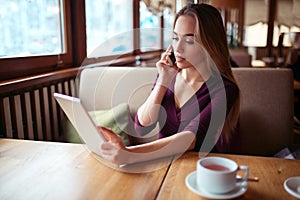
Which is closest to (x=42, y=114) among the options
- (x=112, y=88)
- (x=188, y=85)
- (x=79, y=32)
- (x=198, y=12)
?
(x=112, y=88)

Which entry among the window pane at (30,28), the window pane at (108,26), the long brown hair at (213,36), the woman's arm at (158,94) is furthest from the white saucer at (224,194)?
the window pane at (108,26)

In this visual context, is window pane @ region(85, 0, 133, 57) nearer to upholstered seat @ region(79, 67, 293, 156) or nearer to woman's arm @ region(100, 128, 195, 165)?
upholstered seat @ region(79, 67, 293, 156)

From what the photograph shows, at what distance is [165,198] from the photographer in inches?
26.7

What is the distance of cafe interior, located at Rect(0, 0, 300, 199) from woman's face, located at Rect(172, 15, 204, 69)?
0.13 m

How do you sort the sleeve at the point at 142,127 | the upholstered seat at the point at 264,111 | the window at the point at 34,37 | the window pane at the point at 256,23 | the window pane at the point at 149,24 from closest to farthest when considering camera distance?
the sleeve at the point at 142,127 → the upholstered seat at the point at 264,111 → the window at the point at 34,37 → the window pane at the point at 149,24 → the window pane at the point at 256,23

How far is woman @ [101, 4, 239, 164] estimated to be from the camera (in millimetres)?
997

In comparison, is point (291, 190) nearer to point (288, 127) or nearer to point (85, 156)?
point (85, 156)

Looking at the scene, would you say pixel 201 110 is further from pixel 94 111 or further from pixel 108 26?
pixel 108 26

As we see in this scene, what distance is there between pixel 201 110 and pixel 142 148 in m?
0.31

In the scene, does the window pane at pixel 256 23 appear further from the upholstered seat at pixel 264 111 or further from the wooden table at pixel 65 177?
the wooden table at pixel 65 177

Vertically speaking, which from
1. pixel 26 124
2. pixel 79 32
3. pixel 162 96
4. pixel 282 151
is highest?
pixel 79 32

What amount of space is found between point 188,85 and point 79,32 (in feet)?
4.35

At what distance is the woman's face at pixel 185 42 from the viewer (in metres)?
1.05

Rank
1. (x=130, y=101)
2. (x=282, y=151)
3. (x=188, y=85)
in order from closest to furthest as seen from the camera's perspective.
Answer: (x=188, y=85)
(x=282, y=151)
(x=130, y=101)
